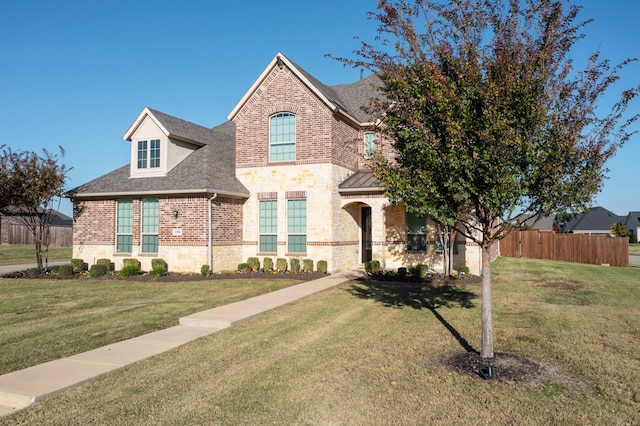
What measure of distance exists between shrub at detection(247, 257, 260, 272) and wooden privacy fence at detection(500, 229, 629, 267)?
16097mm

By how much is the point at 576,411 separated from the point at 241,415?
3784 mm

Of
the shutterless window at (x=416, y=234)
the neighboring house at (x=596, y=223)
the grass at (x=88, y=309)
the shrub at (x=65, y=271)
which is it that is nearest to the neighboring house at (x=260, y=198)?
the shutterless window at (x=416, y=234)

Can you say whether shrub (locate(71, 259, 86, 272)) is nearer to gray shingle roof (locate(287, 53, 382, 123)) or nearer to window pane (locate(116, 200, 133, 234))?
window pane (locate(116, 200, 133, 234))

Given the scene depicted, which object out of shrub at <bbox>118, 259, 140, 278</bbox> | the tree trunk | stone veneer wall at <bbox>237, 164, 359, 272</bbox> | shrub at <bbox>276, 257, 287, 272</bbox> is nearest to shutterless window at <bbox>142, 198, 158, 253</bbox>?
shrub at <bbox>118, 259, 140, 278</bbox>

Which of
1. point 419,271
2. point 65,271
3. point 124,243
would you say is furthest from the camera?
point 124,243

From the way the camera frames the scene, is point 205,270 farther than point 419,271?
Yes

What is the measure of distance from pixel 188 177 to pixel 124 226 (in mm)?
3946

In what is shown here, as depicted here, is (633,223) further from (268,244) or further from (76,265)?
(76,265)

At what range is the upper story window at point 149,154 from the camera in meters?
19.6

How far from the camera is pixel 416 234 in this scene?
18500mm

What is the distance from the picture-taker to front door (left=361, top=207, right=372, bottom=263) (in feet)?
68.0

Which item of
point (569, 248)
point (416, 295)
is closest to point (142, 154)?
point (416, 295)

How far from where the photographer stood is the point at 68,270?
18.5 m

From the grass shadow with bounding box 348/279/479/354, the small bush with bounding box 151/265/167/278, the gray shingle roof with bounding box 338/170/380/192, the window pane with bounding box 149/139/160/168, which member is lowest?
the grass shadow with bounding box 348/279/479/354
